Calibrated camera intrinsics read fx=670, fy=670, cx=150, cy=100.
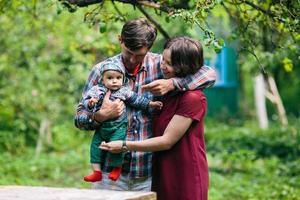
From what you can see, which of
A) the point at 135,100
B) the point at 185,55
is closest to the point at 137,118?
the point at 135,100

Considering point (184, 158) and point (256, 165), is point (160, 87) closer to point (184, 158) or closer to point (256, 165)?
point (184, 158)

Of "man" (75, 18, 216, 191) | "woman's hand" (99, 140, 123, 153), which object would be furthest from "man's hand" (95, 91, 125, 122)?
"woman's hand" (99, 140, 123, 153)

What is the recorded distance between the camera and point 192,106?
148 inches

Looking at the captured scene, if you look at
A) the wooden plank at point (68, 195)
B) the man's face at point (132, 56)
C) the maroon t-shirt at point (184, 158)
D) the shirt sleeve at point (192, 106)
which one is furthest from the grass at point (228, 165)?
the wooden plank at point (68, 195)

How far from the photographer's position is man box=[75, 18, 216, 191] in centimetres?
376

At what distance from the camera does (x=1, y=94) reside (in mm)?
11594

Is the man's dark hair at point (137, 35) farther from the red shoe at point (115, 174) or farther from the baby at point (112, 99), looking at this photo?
the red shoe at point (115, 174)

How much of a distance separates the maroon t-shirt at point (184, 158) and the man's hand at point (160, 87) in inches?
4.2

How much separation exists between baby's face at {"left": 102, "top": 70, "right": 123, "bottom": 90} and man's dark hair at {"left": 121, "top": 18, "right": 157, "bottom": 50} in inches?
6.8

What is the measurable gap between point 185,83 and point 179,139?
32cm

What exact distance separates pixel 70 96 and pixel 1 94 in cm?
139

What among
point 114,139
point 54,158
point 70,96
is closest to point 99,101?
point 114,139

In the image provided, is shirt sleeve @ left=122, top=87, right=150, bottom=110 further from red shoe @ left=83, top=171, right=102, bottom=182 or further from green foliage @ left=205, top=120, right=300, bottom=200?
green foliage @ left=205, top=120, right=300, bottom=200

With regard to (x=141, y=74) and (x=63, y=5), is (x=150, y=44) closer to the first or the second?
(x=141, y=74)
